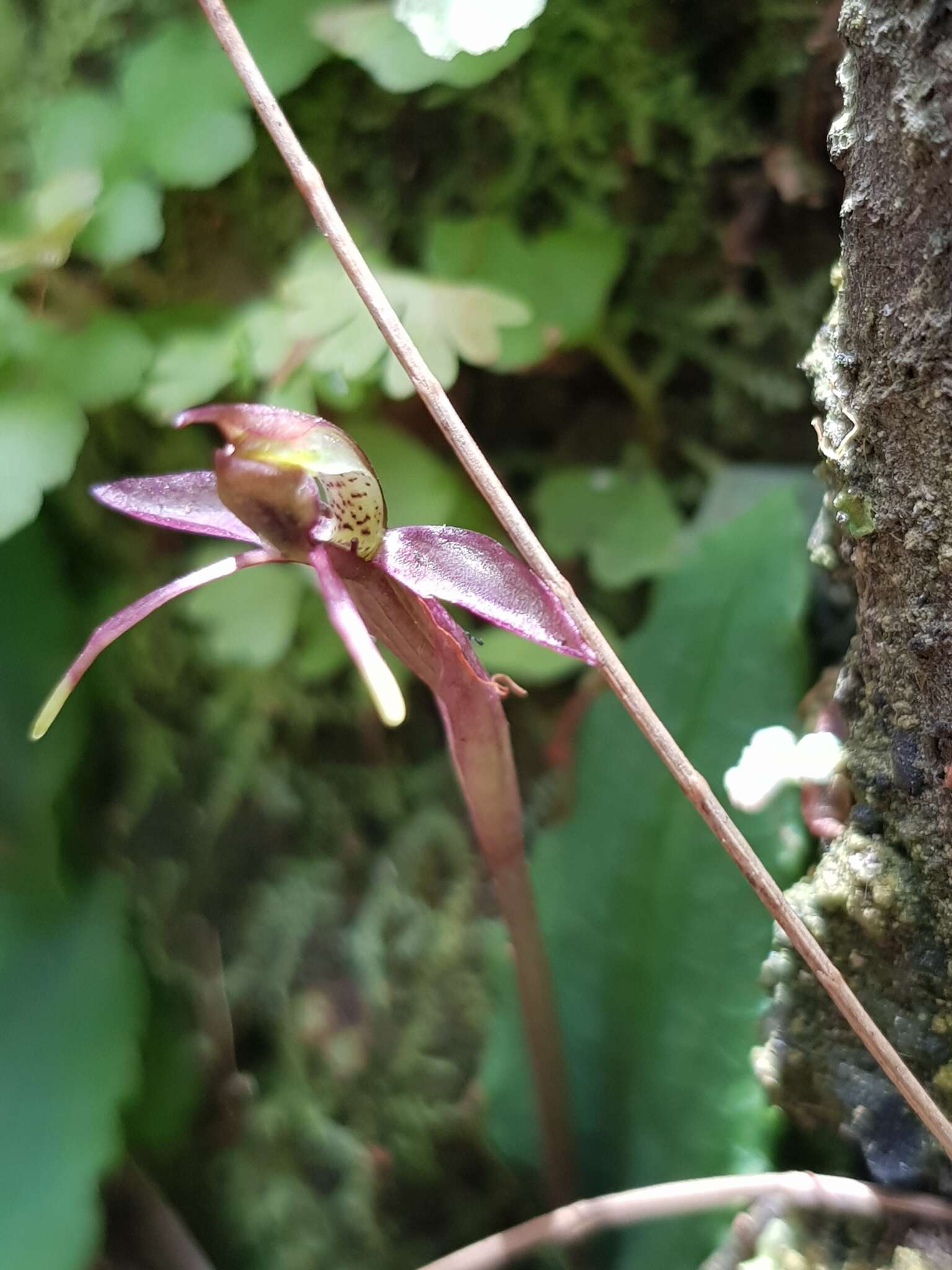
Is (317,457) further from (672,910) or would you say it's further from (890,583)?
(672,910)

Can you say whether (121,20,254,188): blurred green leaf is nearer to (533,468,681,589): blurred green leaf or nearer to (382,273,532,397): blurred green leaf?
(382,273,532,397): blurred green leaf

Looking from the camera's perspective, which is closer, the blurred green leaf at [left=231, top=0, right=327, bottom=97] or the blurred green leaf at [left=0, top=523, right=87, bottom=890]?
the blurred green leaf at [left=231, top=0, right=327, bottom=97]

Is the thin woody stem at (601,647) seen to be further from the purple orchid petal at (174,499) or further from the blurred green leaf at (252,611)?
the blurred green leaf at (252,611)

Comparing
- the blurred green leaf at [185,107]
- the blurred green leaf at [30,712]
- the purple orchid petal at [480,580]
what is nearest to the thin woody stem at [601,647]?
the purple orchid petal at [480,580]

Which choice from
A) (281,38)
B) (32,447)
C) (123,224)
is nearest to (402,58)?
(281,38)

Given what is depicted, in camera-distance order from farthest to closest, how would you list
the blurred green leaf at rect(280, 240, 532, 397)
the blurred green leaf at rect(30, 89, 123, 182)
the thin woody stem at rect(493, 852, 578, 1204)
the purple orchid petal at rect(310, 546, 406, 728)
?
the blurred green leaf at rect(30, 89, 123, 182) → the blurred green leaf at rect(280, 240, 532, 397) → the thin woody stem at rect(493, 852, 578, 1204) → the purple orchid petal at rect(310, 546, 406, 728)

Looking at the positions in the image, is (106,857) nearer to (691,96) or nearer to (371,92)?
(371,92)

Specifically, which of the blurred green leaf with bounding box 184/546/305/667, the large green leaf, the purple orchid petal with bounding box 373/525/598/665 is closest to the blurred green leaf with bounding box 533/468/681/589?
the large green leaf
